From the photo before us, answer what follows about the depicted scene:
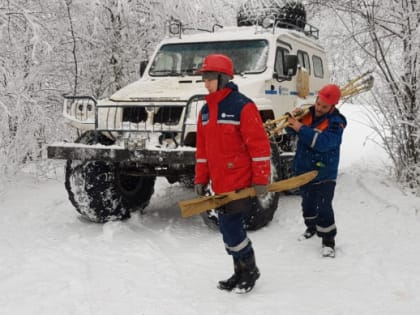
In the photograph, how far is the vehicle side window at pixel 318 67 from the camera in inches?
324

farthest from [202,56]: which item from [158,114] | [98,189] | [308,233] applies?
[308,233]

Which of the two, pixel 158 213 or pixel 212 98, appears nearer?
pixel 212 98

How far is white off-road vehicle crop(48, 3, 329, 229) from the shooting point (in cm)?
527

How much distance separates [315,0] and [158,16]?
3.29 meters

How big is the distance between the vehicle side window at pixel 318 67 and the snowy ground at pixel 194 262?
2.22 meters

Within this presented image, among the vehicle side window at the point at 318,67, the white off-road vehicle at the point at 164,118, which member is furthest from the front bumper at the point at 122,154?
the vehicle side window at the point at 318,67

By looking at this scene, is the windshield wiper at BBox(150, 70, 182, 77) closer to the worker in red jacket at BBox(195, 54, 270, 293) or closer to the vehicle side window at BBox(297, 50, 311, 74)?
A: the vehicle side window at BBox(297, 50, 311, 74)

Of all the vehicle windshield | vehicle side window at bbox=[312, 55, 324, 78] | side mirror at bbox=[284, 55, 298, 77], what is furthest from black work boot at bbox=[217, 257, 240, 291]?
vehicle side window at bbox=[312, 55, 324, 78]

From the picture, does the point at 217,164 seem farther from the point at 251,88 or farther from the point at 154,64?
the point at 154,64

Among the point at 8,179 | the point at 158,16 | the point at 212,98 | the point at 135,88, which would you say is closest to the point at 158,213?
the point at 135,88

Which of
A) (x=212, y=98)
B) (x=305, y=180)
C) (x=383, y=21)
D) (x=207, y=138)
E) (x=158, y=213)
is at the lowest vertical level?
(x=158, y=213)

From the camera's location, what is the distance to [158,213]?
260 inches

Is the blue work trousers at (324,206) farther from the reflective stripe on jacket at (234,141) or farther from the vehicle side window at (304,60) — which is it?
the vehicle side window at (304,60)

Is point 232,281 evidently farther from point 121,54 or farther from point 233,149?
point 121,54
